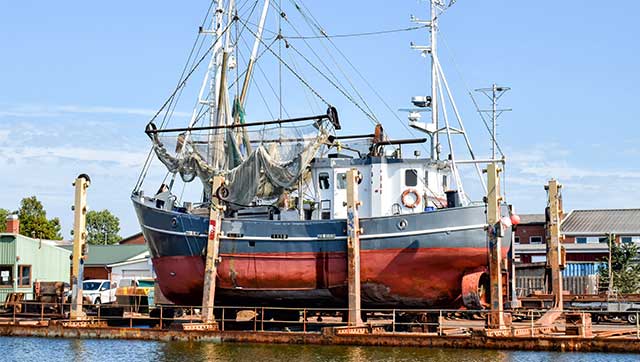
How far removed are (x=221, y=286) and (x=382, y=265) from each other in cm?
669

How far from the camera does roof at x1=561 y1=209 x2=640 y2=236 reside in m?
69.3

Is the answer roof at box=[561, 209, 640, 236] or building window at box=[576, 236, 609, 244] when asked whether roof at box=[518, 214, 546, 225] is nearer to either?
roof at box=[561, 209, 640, 236]

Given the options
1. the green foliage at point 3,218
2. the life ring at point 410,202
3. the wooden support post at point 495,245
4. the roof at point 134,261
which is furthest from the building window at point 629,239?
the green foliage at point 3,218

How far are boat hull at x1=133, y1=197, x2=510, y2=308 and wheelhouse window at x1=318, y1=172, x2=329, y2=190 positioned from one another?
253 cm

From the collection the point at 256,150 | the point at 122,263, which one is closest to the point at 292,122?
the point at 256,150

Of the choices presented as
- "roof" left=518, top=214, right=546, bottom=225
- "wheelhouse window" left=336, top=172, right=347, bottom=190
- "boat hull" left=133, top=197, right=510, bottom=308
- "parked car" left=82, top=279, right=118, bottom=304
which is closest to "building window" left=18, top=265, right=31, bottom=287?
"parked car" left=82, top=279, right=118, bottom=304

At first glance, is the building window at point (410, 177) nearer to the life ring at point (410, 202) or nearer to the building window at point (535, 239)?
the life ring at point (410, 202)

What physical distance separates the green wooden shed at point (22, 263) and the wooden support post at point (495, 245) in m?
25.7

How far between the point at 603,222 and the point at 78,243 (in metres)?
45.3

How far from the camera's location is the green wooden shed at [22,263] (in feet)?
165

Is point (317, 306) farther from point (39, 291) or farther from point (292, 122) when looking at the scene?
point (39, 291)

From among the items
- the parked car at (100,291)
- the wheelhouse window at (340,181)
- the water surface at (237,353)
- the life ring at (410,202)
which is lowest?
the water surface at (237,353)

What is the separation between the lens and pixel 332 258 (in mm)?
36719

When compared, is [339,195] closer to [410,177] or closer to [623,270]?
[410,177]
